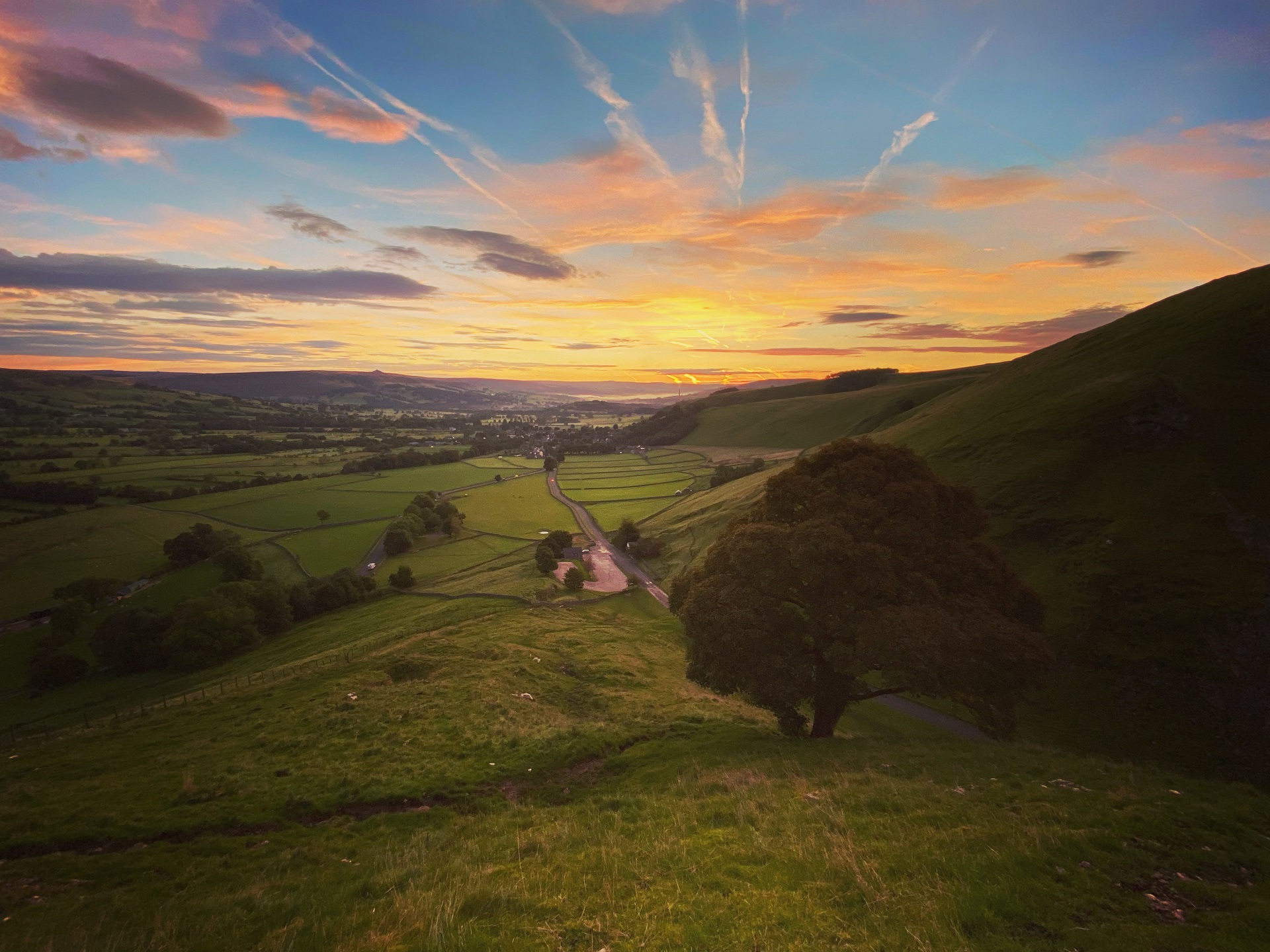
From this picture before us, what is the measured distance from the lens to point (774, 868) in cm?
1127

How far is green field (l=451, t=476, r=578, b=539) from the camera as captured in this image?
4048 inches

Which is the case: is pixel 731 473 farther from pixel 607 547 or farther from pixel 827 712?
pixel 827 712

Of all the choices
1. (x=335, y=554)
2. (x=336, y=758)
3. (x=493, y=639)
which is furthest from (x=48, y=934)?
(x=335, y=554)

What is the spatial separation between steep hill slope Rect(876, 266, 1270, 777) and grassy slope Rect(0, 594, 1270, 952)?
11625 millimetres

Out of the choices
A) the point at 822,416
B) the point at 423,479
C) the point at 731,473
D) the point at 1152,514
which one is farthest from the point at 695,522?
the point at 822,416

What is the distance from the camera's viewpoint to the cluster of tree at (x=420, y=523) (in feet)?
301

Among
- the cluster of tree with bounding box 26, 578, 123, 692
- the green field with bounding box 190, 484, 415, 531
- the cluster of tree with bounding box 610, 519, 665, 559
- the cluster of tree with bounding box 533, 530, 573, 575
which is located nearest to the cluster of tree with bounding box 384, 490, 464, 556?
the green field with bounding box 190, 484, 415, 531

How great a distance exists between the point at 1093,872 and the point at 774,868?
656 centimetres

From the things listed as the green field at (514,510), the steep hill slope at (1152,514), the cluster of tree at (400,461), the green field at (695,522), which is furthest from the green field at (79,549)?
the steep hill slope at (1152,514)

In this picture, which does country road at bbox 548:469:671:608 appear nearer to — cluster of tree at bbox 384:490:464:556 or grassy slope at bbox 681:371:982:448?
cluster of tree at bbox 384:490:464:556

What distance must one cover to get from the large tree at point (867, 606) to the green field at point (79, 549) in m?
98.6

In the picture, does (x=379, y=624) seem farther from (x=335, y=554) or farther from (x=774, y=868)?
(x=774, y=868)

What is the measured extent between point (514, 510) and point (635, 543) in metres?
46.6

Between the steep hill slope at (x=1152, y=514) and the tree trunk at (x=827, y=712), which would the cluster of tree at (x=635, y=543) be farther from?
the tree trunk at (x=827, y=712)
